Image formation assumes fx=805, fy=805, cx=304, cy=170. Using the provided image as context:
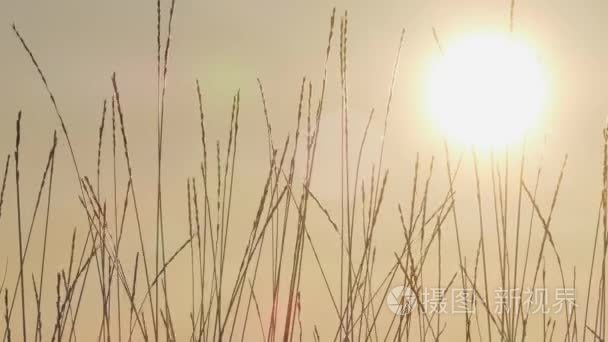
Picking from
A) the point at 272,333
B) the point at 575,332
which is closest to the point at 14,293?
the point at 272,333

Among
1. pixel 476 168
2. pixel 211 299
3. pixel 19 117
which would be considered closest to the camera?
→ pixel 19 117

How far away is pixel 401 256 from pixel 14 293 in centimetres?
73

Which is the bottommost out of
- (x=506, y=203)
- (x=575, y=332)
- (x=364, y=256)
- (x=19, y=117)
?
(x=575, y=332)

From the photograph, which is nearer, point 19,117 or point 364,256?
point 19,117

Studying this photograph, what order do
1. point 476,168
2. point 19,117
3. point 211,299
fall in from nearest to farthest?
1. point 19,117
2. point 211,299
3. point 476,168

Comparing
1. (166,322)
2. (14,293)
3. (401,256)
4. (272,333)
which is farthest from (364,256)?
(14,293)

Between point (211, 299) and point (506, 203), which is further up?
point (506, 203)

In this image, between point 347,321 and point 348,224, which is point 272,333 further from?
point 348,224

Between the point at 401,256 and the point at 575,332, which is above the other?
the point at 401,256

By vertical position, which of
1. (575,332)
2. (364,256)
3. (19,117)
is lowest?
(575,332)

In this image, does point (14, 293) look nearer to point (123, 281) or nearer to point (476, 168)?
point (123, 281)

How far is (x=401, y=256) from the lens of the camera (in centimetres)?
150

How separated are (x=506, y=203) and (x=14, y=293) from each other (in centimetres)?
95

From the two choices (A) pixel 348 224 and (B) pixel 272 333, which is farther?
(A) pixel 348 224
